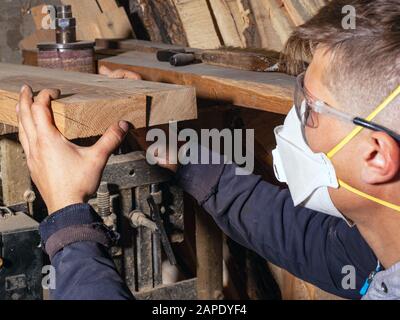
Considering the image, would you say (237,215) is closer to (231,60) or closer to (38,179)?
(231,60)

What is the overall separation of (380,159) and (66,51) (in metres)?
1.20

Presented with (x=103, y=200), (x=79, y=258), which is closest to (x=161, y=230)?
(x=103, y=200)

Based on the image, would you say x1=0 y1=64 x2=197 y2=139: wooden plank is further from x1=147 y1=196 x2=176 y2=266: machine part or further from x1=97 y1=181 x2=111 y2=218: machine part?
x1=147 y1=196 x2=176 y2=266: machine part

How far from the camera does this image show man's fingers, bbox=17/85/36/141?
5.34ft

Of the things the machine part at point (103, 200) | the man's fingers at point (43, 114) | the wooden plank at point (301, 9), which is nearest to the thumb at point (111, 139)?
the man's fingers at point (43, 114)

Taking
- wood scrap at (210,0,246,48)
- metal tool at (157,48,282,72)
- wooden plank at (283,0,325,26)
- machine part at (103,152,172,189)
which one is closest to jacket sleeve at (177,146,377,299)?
machine part at (103,152,172,189)

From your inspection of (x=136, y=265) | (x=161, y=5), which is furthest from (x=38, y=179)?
(x=161, y=5)

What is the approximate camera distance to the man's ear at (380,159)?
5.25ft

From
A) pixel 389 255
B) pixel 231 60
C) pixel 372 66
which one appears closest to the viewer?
pixel 372 66

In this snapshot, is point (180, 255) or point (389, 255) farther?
point (180, 255)

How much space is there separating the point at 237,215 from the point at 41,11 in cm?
169

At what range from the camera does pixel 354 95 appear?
5.43 feet

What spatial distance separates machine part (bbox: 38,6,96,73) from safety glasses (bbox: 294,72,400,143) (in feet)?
2.86

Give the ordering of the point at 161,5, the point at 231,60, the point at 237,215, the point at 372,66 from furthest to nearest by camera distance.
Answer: the point at 161,5, the point at 231,60, the point at 237,215, the point at 372,66
